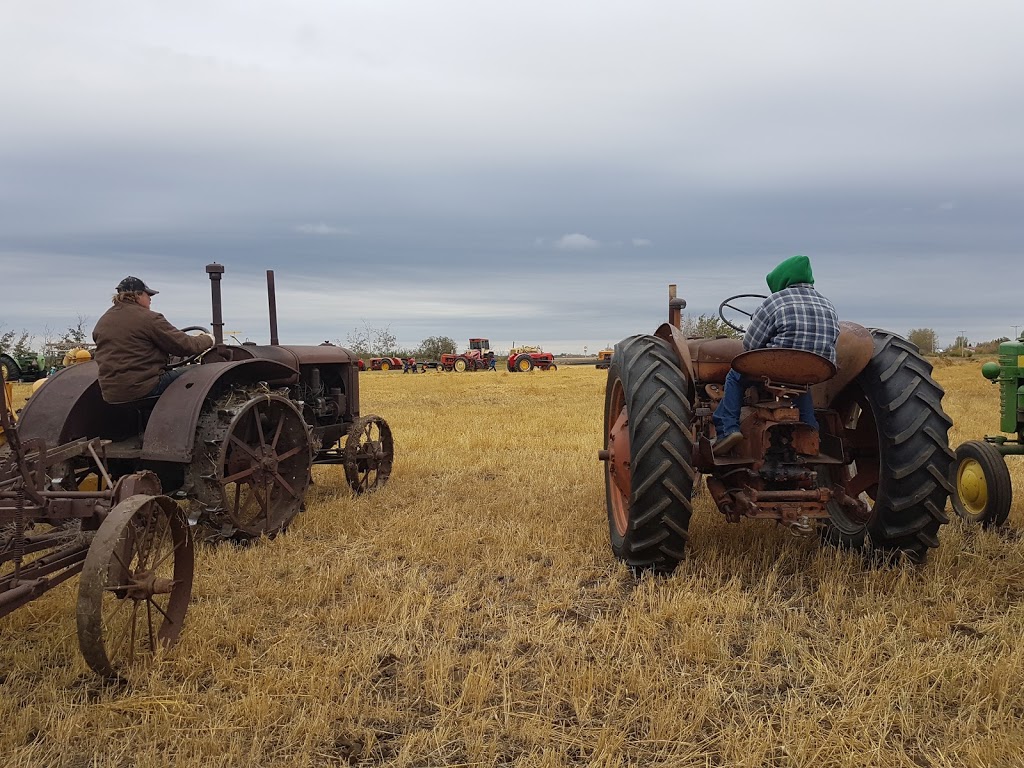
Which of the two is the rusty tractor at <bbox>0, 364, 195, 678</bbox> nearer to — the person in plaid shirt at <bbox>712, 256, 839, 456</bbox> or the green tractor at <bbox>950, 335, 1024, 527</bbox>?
the person in plaid shirt at <bbox>712, 256, 839, 456</bbox>

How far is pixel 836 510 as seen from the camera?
14.4ft

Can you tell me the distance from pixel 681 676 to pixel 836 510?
7.16 ft

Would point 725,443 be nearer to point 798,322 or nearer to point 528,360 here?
point 798,322

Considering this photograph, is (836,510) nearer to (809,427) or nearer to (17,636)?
(809,427)

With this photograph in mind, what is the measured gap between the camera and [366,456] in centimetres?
625

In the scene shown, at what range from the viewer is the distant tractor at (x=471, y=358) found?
39656mm

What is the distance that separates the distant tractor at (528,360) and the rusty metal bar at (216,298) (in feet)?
103

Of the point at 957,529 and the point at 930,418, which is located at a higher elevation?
the point at 930,418

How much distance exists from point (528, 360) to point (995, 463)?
1306 inches

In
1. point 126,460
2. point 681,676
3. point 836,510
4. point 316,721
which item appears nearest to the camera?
point 316,721

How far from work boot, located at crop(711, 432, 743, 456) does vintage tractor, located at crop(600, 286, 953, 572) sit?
0.15 feet

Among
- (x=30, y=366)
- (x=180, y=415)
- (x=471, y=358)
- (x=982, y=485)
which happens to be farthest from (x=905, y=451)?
(x=471, y=358)

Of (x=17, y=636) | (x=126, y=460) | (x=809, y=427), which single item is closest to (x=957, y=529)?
(x=809, y=427)

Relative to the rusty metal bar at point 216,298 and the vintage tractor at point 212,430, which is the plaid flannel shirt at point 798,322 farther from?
the rusty metal bar at point 216,298
